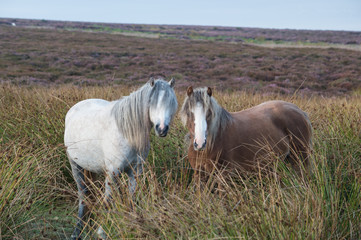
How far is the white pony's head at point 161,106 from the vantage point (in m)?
2.63

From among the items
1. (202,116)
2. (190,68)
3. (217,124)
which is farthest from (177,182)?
(190,68)

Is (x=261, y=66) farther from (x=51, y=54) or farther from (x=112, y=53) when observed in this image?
(x=51, y=54)

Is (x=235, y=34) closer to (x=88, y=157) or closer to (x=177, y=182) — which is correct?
(x=177, y=182)

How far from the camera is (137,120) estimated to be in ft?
9.34

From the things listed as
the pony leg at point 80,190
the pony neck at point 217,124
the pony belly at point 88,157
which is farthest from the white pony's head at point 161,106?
the pony leg at point 80,190

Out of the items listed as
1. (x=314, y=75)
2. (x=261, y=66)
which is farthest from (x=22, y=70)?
(x=314, y=75)

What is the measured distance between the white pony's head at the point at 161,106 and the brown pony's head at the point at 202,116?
0.25 metres

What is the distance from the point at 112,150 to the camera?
2889 millimetres

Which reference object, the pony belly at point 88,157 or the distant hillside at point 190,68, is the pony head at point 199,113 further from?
the distant hillside at point 190,68

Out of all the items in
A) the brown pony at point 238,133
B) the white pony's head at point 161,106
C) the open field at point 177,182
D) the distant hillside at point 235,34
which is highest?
the distant hillside at point 235,34

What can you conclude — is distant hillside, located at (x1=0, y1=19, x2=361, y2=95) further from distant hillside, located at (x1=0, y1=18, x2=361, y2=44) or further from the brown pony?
distant hillside, located at (x1=0, y1=18, x2=361, y2=44)

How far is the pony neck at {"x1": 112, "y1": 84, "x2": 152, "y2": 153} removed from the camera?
2834 mm

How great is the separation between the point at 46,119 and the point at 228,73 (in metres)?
15.3

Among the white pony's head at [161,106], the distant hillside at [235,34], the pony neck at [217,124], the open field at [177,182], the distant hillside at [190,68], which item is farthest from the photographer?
the distant hillside at [235,34]
